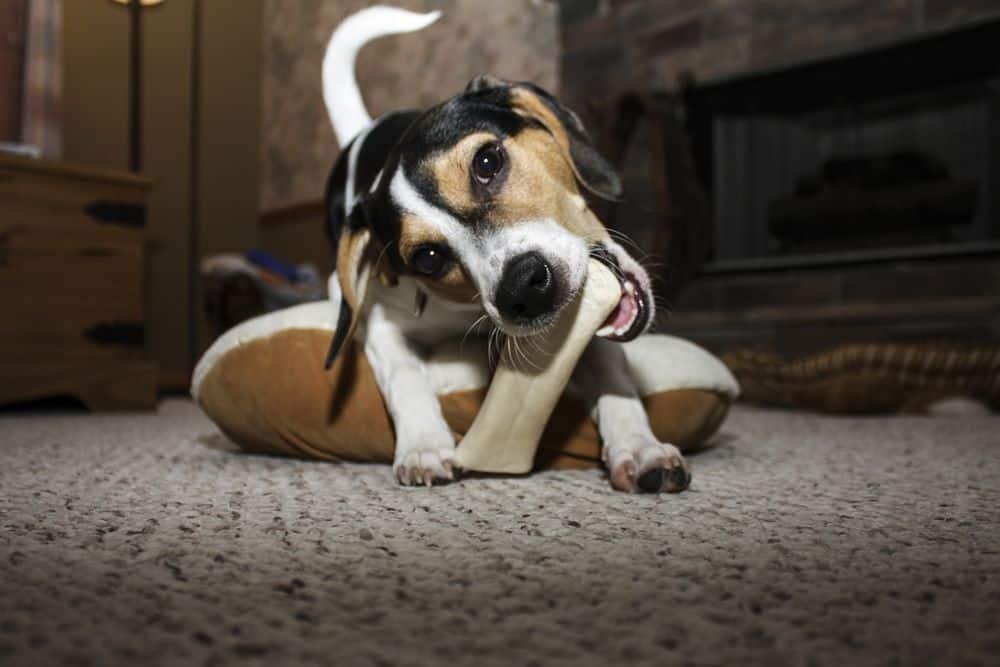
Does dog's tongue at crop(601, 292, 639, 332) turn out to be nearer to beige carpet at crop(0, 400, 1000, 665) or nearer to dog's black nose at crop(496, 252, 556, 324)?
dog's black nose at crop(496, 252, 556, 324)

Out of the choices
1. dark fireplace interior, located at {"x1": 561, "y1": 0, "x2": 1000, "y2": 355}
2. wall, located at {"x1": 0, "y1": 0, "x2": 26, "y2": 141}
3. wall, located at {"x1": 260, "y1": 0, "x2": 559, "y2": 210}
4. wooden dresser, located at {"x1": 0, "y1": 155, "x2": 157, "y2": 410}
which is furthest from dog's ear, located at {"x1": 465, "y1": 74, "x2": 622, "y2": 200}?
wall, located at {"x1": 0, "y1": 0, "x2": 26, "y2": 141}

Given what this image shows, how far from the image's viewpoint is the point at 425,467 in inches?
52.3

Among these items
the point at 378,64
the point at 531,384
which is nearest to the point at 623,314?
the point at 531,384

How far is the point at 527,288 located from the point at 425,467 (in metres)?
0.34

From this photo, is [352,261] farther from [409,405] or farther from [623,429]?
[623,429]

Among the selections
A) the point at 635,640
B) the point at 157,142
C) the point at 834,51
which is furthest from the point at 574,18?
the point at 635,640

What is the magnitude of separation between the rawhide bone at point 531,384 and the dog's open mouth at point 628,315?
27 mm

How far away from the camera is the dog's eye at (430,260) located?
1.35 metres

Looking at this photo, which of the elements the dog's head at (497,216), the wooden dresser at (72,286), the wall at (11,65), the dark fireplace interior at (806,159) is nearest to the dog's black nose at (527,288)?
the dog's head at (497,216)

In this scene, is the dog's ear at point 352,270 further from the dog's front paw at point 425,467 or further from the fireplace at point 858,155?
the fireplace at point 858,155

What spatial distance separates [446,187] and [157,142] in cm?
408

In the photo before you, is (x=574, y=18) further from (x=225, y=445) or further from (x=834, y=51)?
(x=225, y=445)

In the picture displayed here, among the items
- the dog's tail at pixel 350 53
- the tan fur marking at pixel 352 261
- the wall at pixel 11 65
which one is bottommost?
the tan fur marking at pixel 352 261

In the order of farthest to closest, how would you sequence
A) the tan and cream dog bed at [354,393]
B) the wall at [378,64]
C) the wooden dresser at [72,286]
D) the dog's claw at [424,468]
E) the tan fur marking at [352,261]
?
the wall at [378,64], the wooden dresser at [72,286], the tan and cream dog bed at [354,393], the tan fur marking at [352,261], the dog's claw at [424,468]
